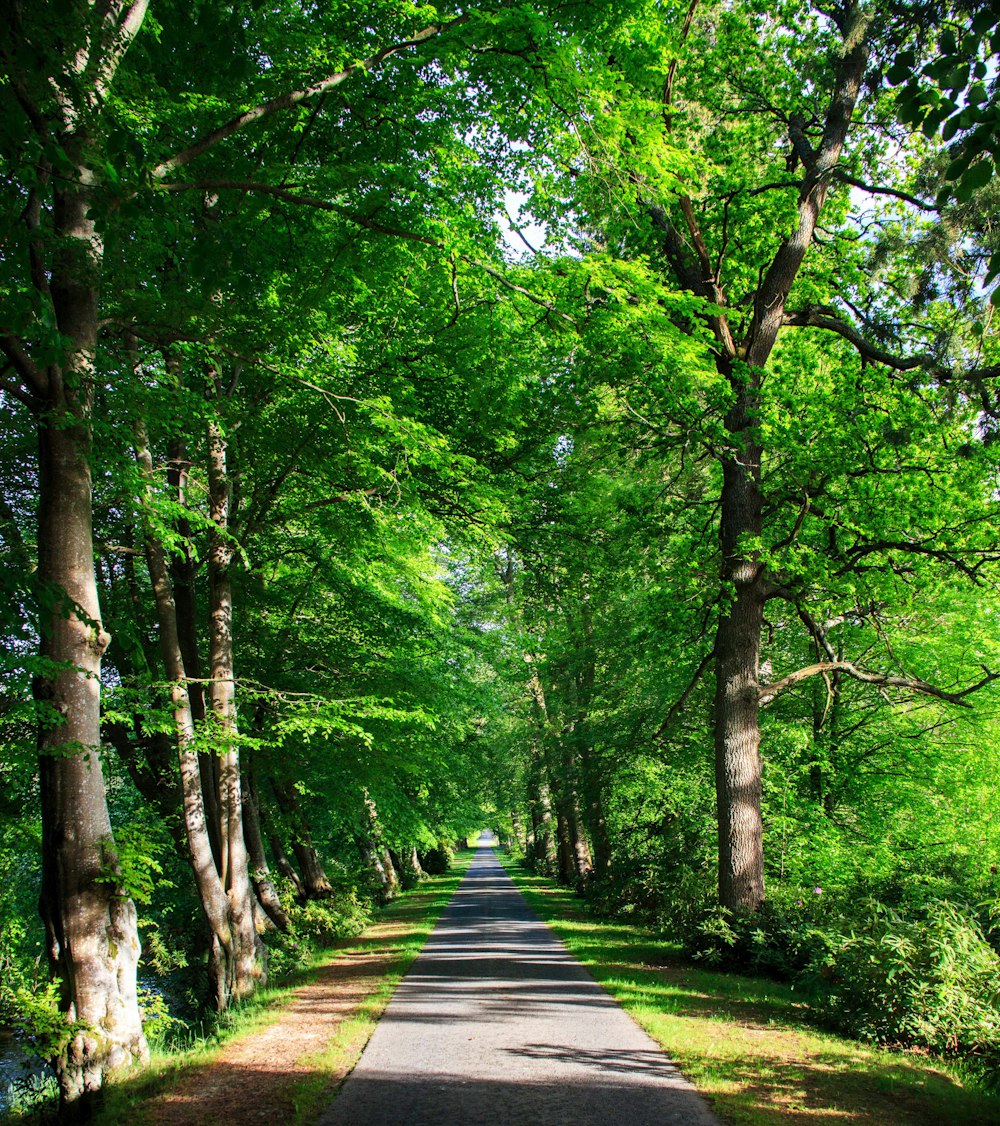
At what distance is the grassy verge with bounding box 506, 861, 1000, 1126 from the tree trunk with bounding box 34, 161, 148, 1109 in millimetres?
4385

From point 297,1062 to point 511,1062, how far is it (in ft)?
5.79

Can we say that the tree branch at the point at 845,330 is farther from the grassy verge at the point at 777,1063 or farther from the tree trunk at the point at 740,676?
the grassy verge at the point at 777,1063

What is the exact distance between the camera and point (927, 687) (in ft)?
37.2

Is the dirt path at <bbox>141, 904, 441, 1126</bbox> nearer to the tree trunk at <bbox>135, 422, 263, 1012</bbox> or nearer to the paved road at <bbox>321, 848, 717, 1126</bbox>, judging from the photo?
the paved road at <bbox>321, 848, 717, 1126</bbox>

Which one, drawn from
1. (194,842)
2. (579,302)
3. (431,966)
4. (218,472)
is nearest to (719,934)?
(431,966)

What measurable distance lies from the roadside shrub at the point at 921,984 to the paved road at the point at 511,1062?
203 cm

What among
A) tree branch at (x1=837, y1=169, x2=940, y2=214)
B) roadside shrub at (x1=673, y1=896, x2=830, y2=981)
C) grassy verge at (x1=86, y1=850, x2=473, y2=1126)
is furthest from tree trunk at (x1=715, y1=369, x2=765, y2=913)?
grassy verge at (x1=86, y1=850, x2=473, y2=1126)

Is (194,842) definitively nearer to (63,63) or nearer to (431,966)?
(431,966)

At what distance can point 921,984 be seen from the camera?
264 inches

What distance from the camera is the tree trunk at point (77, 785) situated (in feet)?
19.4

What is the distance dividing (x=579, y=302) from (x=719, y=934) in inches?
321

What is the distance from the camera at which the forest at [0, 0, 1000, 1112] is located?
615 centimetres

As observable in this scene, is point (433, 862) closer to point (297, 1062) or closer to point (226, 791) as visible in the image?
point (226, 791)

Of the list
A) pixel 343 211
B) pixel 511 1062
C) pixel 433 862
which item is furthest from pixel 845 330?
pixel 433 862
